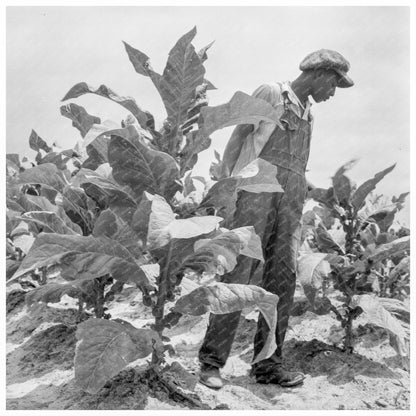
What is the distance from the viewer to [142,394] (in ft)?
6.94

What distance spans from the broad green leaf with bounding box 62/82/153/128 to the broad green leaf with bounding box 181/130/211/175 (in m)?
0.25

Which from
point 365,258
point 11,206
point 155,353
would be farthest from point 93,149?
point 365,258

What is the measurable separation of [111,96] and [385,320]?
2.04m

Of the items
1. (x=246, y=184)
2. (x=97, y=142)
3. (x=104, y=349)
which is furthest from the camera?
(x=97, y=142)

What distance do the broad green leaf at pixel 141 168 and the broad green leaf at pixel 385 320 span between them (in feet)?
5.32

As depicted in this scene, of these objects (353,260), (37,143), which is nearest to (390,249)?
(353,260)

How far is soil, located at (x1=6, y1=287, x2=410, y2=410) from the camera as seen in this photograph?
219 cm

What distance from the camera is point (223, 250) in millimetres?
2078

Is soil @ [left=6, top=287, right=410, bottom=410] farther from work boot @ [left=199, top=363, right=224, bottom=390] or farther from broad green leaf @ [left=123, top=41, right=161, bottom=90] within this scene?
broad green leaf @ [left=123, top=41, right=161, bottom=90]

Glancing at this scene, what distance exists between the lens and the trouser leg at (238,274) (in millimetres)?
2850

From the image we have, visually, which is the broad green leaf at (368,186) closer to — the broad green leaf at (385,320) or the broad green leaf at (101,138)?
the broad green leaf at (385,320)

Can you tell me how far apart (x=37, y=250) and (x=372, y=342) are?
275cm

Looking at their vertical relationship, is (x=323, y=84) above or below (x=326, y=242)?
above

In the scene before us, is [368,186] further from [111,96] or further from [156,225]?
[156,225]
